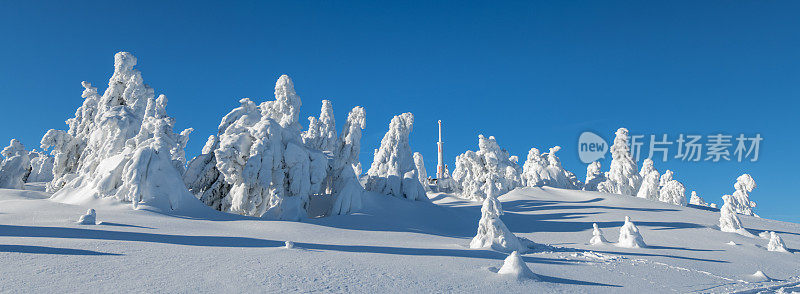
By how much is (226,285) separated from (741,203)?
6557 centimetres

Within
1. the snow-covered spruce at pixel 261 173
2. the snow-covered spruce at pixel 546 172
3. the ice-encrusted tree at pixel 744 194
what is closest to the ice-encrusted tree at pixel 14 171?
the snow-covered spruce at pixel 261 173

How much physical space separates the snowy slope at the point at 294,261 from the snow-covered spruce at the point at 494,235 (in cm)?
92

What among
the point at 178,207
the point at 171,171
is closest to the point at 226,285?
the point at 178,207

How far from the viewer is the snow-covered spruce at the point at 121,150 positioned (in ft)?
56.1

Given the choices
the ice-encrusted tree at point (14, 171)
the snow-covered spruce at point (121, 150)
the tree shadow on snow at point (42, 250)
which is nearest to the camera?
the tree shadow on snow at point (42, 250)

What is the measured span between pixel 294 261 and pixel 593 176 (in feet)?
192

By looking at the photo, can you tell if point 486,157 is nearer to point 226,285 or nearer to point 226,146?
point 226,146

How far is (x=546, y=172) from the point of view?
176 feet

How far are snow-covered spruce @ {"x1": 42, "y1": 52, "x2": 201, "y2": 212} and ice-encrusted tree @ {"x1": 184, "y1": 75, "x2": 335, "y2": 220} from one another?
254 cm

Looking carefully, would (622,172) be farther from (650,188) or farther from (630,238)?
(630,238)

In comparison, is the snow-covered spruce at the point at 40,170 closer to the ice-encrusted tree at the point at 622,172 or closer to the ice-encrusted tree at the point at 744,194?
the ice-encrusted tree at the point at 622,172

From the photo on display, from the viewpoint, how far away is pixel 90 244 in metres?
9.60

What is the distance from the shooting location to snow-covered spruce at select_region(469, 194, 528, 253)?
14.5 meters

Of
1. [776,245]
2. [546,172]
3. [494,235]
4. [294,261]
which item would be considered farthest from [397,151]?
[294,261]
